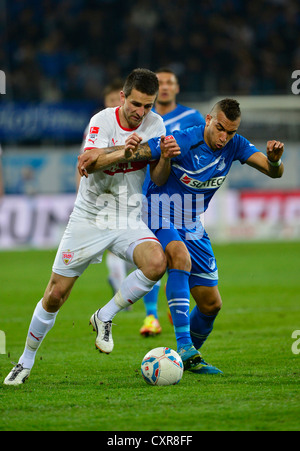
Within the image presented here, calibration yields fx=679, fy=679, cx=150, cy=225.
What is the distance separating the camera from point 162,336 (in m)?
7.32

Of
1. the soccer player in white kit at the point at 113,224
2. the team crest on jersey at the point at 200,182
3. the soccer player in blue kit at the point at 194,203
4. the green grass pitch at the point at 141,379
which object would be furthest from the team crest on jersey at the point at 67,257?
the team crest on jersey at the point at 200,182

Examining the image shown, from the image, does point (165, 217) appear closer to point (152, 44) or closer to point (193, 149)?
point (193, 149)

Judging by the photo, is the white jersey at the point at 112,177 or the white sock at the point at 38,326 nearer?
the white sock at the point at 38,326

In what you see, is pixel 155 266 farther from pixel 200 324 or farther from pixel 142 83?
pixel 142 83

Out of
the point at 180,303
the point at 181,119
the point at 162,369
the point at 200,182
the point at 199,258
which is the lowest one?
the point at 162,369

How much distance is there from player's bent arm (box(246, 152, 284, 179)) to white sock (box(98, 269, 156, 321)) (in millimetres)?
1366

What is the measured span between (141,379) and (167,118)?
350 centimetres

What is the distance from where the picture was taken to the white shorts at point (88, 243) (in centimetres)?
510

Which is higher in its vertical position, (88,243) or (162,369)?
(88,243)

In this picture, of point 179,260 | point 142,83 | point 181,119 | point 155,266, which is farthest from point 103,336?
point 181,119

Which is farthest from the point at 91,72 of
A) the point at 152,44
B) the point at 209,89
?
the point at 209,89

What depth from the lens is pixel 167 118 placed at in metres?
7.72

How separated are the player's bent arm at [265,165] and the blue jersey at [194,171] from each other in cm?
5

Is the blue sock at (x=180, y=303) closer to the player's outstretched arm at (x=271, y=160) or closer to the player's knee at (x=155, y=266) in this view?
the player's knee at (x=155, y=266)
